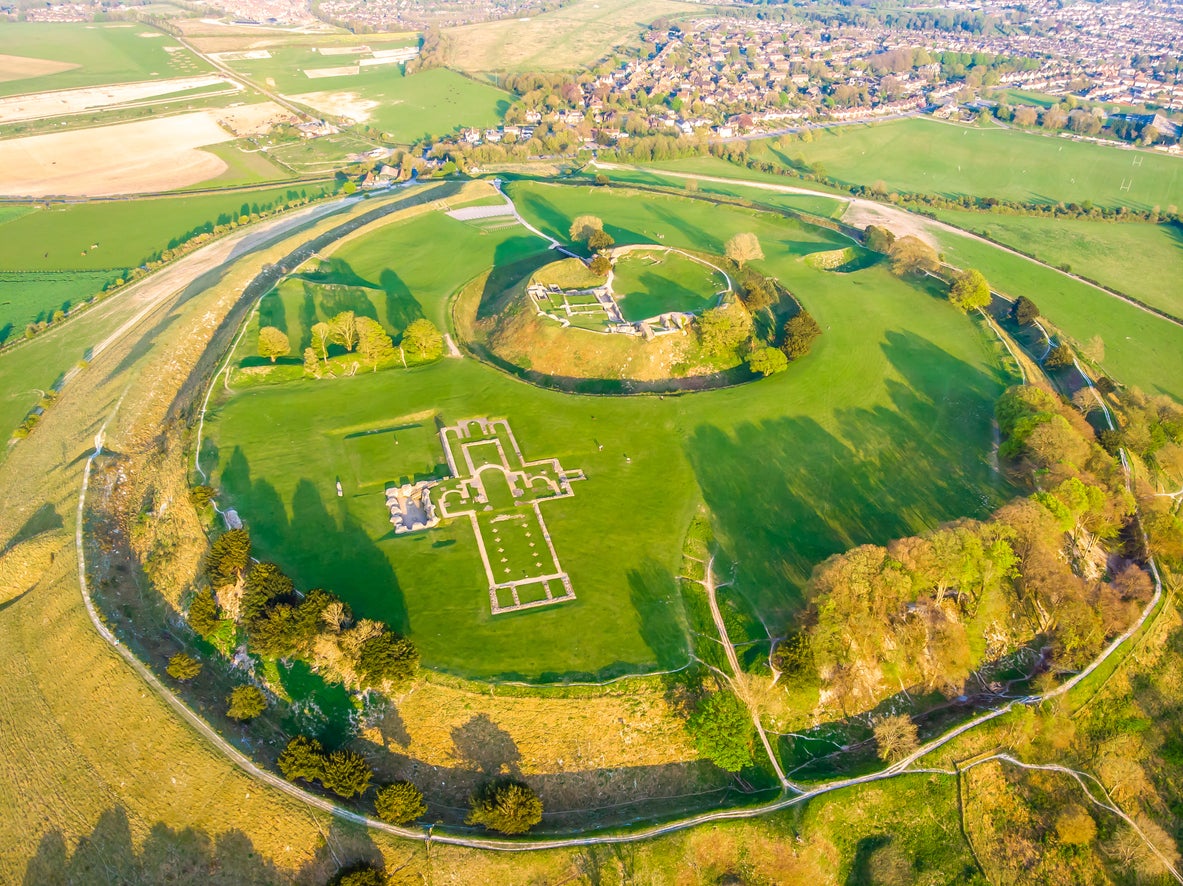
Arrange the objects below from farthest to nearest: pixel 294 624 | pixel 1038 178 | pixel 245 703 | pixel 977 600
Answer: pixel 1038 178 < pixel 977 600 < pixel 294 624 < pixel 245 703

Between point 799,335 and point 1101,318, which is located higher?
point 799,335

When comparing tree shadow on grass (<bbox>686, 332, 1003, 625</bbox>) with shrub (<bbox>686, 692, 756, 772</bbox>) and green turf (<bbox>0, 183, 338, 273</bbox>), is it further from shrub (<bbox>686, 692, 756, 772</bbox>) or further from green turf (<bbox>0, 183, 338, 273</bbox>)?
green turf (<bbox>0, 183, 338, 273</bbox>)

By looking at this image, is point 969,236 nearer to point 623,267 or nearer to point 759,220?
point 759,220

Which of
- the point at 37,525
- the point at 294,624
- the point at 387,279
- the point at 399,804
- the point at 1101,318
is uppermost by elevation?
the point at 387,279

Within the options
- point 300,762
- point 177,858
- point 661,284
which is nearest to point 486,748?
point 300,762

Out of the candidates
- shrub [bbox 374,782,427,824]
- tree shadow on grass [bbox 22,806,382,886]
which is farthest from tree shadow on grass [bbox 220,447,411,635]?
tree shadow on grass [bbox 22,806,382,886]

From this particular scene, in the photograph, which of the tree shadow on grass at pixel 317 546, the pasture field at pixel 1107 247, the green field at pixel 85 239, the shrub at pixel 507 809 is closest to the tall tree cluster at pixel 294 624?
the tree shadow on grass at pixel 317 546

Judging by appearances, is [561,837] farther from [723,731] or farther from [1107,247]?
[1107,247]
